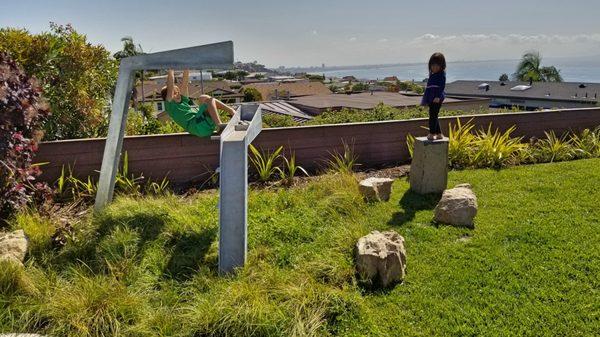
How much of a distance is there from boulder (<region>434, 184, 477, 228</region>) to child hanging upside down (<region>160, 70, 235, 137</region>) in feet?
9.13

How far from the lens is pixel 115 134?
16.7 ft

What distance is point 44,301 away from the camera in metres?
3.42

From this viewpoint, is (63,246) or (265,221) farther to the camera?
(265,221)

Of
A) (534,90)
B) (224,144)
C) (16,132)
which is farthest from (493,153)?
(534,90)

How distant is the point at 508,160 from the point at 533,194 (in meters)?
1.79

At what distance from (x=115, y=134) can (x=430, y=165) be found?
4183 millimetres

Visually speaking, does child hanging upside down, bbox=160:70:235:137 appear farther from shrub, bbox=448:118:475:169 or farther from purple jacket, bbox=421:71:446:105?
shrub, bbox=448:118:475:169

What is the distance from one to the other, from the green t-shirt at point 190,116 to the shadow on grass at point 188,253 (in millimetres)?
1175

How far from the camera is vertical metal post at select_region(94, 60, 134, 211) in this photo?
4.93 m

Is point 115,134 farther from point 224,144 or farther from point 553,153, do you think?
point 553,153

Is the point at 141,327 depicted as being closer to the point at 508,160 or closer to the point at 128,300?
the point at 128,300

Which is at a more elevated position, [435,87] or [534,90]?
[534,90]

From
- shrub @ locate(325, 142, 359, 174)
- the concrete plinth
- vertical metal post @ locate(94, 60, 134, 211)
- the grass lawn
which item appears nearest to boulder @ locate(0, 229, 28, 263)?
the grass lawn

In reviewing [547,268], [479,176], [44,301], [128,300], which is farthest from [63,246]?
[479,176]
